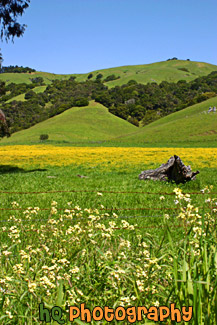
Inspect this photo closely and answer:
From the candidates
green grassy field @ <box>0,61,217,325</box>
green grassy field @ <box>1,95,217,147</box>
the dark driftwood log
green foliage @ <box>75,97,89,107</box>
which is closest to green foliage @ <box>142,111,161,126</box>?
green grassy field @ <box>1,95,217,147</box>

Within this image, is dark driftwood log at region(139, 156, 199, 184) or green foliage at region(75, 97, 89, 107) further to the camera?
green foliage at region(75, 97, 89, 107)

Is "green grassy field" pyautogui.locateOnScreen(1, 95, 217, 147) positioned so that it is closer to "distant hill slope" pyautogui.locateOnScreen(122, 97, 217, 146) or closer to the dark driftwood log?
"distant hill slope" pyautogui.locateOnScreen(122, 97, 217, 146)

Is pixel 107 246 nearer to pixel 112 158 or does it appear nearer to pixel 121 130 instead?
pixel 112 158

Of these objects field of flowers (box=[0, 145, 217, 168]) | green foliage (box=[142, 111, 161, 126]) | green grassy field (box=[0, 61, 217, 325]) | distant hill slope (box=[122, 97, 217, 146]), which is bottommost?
green grassy field (box=[0, 61, 217, 325])

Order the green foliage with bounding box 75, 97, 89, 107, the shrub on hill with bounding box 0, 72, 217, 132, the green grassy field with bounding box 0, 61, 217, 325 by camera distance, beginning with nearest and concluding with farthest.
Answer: the green grassy field with bounding box 0, 61, 217, 325
the shrub on hill with bounding box 0, 72, 217, 132
the green foliage with bounding box 75, 97, 89, 107

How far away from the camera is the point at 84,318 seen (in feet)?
9.14

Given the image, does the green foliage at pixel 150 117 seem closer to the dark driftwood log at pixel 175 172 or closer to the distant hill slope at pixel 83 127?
the distant hill slope at pixel 83 127

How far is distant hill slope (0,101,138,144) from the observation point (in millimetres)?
123287

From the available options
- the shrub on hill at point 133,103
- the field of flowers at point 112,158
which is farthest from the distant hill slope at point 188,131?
the shrub on hill at point 133,103

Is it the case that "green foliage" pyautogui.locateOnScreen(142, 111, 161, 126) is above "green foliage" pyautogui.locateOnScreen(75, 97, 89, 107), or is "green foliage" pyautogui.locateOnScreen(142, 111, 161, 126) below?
below

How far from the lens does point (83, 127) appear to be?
453 feet

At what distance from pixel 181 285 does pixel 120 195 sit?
10.7 meters

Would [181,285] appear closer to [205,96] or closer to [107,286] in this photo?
[107,286]

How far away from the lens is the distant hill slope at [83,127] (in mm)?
123287
